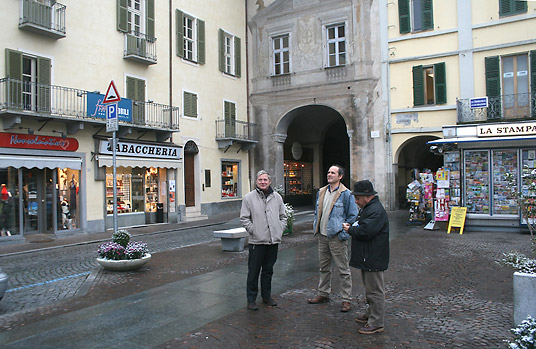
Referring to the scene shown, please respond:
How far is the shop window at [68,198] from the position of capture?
1458 cm

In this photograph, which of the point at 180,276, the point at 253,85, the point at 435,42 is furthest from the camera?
the point at 253,85

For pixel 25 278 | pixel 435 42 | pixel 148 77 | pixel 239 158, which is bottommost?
pixel 25 278

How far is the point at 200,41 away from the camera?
20.4 meters

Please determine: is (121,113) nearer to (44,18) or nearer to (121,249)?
(44,18)

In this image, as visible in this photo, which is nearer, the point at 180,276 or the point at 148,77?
the point at 180,276

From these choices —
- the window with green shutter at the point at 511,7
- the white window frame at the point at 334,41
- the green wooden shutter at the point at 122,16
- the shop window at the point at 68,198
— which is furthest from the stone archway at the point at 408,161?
the shop window at the point at 68,198

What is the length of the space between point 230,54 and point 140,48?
257 inches

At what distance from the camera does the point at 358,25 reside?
20.9 m

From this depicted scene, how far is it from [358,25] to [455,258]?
1513 centimetres

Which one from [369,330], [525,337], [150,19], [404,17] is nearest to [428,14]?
[404,17]

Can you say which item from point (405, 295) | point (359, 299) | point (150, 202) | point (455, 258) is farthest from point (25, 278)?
point (150, 202)

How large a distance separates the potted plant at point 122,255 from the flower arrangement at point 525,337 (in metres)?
6.64

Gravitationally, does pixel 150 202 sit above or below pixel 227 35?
below

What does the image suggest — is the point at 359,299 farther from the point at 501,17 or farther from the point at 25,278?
the point at 501,17
